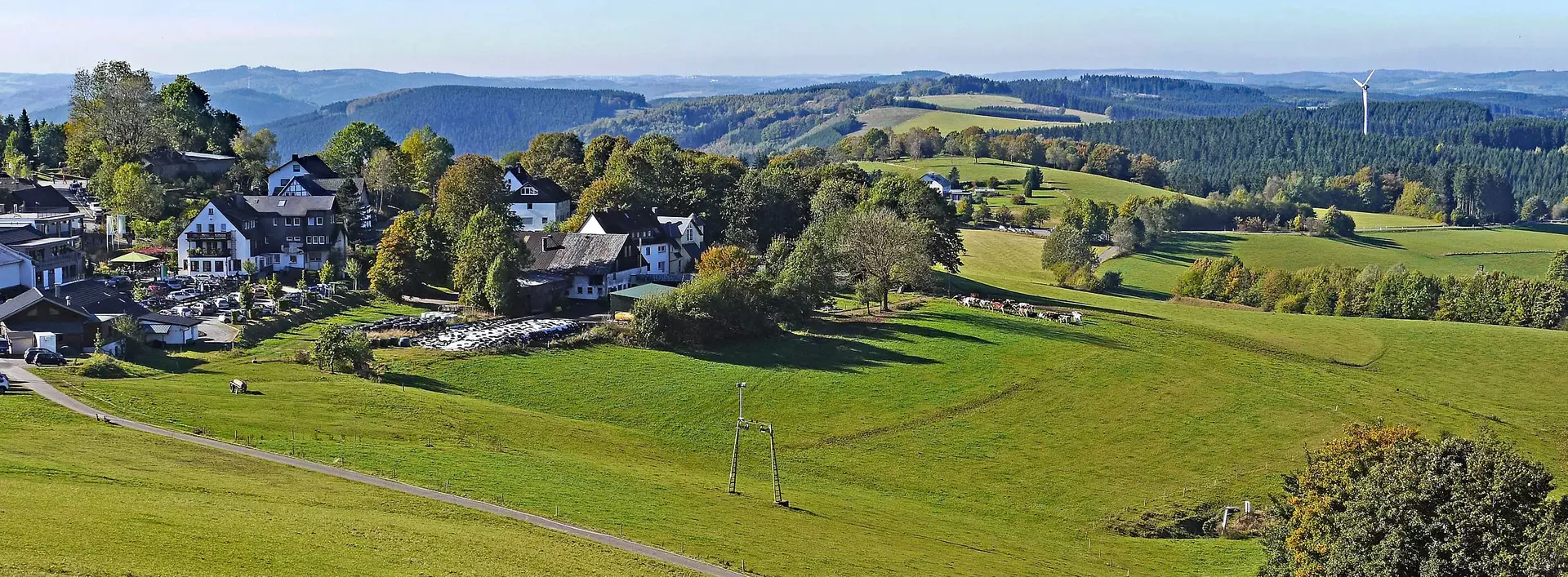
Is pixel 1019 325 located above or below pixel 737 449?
above

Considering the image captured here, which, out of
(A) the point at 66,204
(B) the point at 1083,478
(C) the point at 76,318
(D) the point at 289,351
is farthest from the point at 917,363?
(A) the point at 66,204

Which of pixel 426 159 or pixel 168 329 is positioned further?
pixel 426 159

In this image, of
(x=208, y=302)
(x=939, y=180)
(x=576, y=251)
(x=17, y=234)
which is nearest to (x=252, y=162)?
(x=17, y=234)

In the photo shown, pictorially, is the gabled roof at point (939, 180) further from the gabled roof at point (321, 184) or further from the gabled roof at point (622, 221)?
the gabled roof at point (321, 184)

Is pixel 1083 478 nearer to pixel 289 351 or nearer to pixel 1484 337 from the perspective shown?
pixel 289 351

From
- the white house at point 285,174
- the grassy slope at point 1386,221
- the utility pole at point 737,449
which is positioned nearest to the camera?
the utility pole at point 737,449

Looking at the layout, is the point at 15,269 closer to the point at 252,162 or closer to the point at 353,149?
the point at 252,162

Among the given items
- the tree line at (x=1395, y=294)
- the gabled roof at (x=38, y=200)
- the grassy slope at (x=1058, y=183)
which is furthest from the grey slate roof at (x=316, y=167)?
the grassy slope at (x=1058, y=183)
